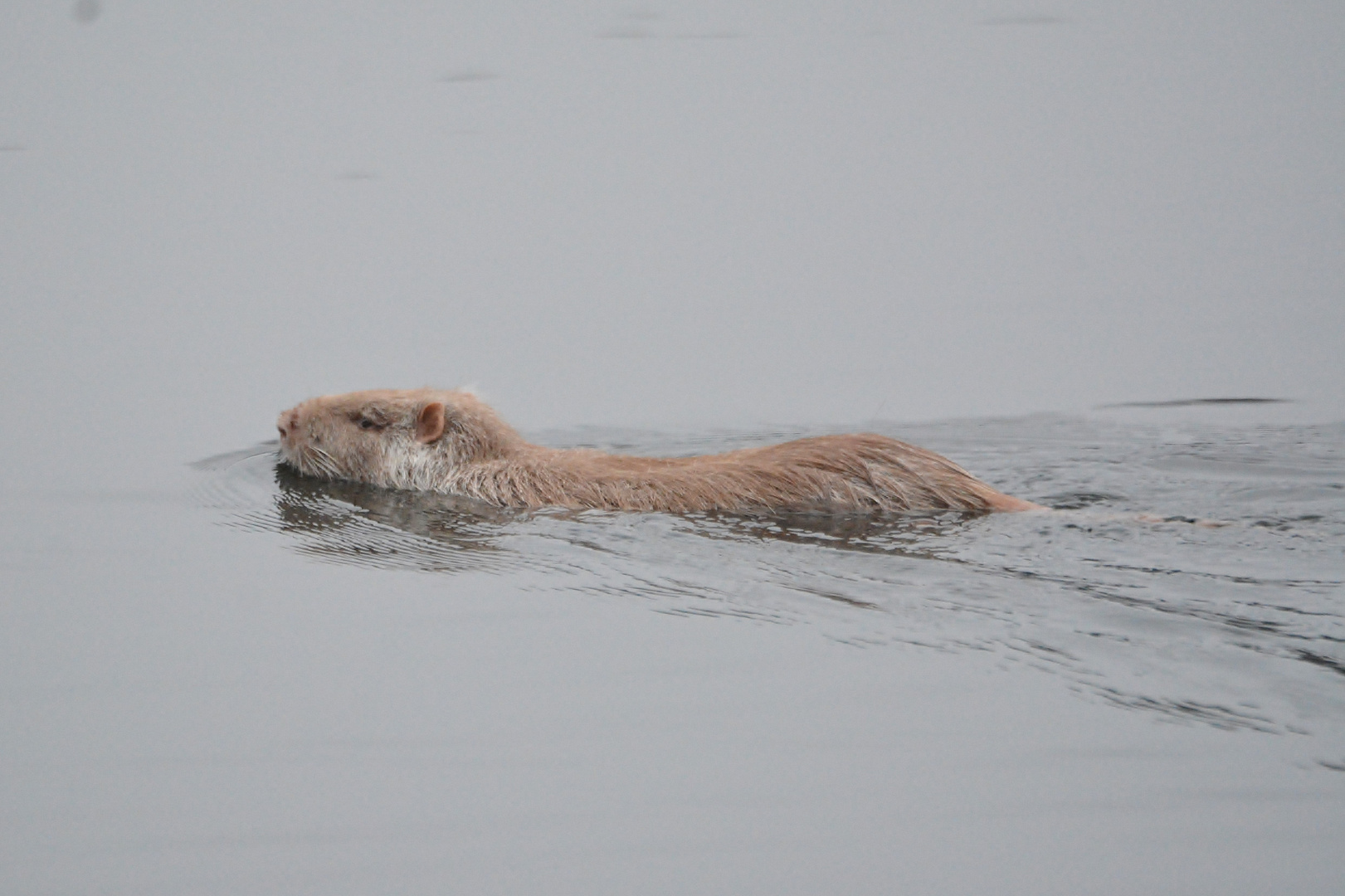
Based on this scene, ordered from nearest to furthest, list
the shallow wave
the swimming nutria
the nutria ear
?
the shallow wave < the swimming nutria < the nutria ear

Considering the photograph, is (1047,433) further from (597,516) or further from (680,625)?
(680,625)

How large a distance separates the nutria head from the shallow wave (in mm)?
121

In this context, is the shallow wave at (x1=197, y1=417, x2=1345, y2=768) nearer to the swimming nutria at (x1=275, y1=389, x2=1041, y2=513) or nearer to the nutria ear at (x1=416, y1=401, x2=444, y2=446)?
the swimming nutria at (x1=275, y1=389, x2=1041, y2=513)

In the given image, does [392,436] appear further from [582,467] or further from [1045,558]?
[1045,558]

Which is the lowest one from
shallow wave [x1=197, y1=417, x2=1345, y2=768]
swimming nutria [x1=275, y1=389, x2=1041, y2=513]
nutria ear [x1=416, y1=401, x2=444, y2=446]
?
shallow wave [x1=197, y1=417, x2=1345, y2=768]

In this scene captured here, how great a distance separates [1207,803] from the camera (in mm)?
3705

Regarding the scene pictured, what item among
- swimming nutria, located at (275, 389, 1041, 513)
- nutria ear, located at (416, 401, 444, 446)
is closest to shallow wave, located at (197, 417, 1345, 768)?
swimming nutria, located at (275, 389, 1041, 513)

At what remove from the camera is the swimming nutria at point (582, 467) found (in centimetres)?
621

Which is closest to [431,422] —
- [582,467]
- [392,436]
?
[392,436]

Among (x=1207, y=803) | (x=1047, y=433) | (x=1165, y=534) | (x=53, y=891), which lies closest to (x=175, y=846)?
(x=53, y=891)

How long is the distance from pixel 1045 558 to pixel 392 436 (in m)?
3.52

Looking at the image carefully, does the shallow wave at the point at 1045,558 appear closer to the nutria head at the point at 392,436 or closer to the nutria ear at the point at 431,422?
the nutria head at the point at 392,436

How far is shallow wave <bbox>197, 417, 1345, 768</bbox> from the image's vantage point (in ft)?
14.9

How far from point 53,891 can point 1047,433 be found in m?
Answer: 5.79
